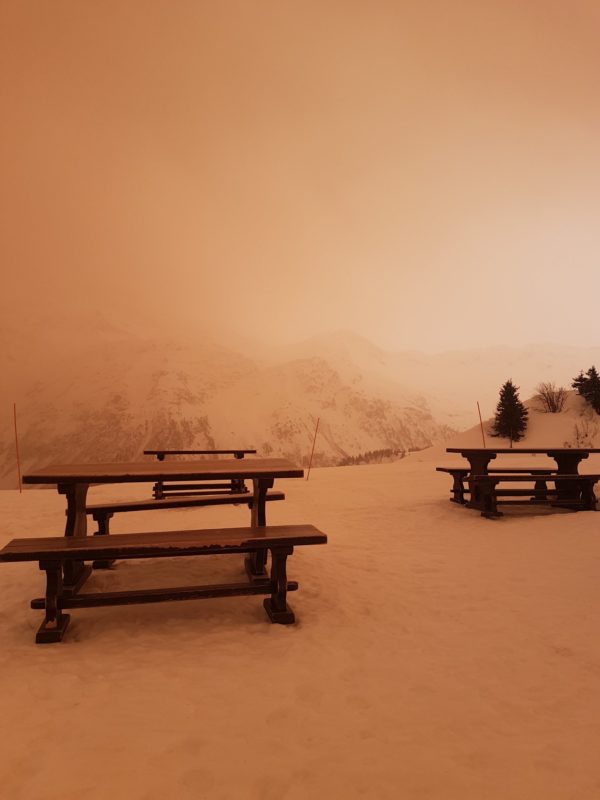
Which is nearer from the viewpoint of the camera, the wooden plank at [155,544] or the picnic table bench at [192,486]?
the wooden plank at [155,544]

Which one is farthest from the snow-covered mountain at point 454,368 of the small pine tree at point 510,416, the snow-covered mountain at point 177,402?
the small pine tree at point 510,416

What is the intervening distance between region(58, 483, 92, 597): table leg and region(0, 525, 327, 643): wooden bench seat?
0.53 m

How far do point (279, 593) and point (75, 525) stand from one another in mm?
1786

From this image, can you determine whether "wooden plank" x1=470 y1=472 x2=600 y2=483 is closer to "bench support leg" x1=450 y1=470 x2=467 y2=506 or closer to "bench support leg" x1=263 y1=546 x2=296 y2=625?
"bench support leg" x1=450 y1=470 x2=467 y2=506

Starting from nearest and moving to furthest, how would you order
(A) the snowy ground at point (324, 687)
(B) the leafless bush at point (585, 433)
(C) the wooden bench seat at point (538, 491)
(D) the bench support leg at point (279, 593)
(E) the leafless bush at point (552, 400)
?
(A) the snowy ground at point (324, 687) < (D) the bench support leg at point (279, 593) < (C) the wooden bench seat at point (538, 491) < (B) the leafless bush at point (585, 433) < (E) the leafless bush at point (552, 400)

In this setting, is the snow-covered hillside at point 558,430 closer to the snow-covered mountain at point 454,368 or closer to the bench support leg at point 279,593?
the bench support leg at point 279,593

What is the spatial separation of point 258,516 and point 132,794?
2614 millimetres

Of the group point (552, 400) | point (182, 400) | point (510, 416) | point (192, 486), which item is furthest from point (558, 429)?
point (182, 400)

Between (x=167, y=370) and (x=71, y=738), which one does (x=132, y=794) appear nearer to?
(x=71, y=738)

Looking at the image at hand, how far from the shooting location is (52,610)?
2971mm

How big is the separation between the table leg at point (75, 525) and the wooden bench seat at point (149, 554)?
0.53 metres

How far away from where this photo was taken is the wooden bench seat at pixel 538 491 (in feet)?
21.3

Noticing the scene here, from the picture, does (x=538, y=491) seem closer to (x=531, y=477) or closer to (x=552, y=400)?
(x=531, y=477)

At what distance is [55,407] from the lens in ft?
95.9
